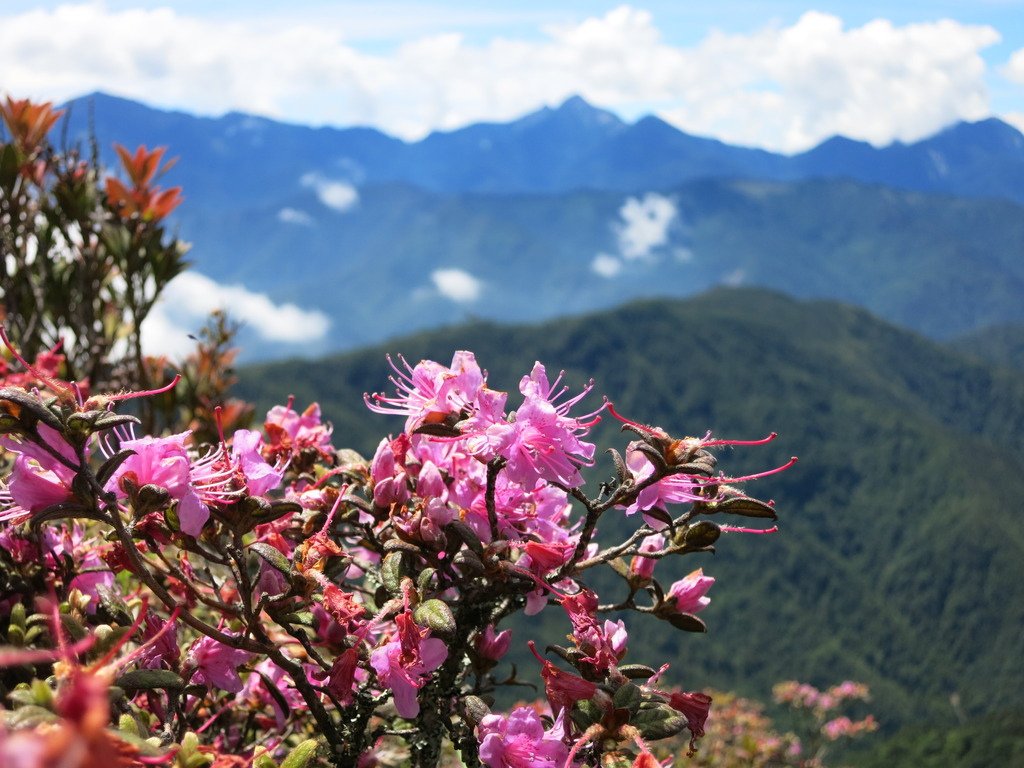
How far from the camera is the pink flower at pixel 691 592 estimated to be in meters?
1.68

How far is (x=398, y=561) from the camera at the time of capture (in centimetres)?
156

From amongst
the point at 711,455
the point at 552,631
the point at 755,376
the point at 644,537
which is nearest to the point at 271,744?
the point at 644,537

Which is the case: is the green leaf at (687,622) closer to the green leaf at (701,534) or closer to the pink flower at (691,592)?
the pink flower at (691,592)

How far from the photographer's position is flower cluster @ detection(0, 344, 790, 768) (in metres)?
1.26

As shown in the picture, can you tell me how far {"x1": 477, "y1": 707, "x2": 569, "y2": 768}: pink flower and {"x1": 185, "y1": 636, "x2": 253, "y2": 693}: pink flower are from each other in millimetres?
504

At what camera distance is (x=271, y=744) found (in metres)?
1.87

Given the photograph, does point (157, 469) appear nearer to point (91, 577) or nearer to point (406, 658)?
point (406, 658)

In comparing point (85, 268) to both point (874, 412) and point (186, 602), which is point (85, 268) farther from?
point (874, 412)

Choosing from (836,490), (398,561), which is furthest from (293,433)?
(836,490)

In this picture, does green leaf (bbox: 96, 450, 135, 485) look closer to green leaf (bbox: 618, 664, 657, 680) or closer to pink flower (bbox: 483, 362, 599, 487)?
pink flower (bbox: 483, 362, 599, 487)

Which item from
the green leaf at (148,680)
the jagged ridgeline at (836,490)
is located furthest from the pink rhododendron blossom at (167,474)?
the jagged ridgeline at (836,490)

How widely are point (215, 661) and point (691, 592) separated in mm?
908

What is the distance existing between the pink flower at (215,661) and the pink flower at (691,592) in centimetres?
82

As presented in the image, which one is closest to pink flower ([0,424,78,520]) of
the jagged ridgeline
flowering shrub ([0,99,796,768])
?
flowering shrub ([0,99,796,768])
